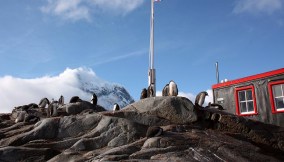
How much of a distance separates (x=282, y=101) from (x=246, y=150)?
10.0 meters

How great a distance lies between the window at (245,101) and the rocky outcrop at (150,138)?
5.52 meters

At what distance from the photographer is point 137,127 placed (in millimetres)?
14242

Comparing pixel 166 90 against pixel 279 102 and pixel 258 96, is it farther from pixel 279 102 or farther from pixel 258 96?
pixel 279 102

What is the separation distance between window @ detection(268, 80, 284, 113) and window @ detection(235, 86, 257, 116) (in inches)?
51.9

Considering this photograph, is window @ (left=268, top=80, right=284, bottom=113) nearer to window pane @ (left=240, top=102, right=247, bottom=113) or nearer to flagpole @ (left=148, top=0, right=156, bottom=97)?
window pane @ (left=240, top=102, right=247, bottom=113)

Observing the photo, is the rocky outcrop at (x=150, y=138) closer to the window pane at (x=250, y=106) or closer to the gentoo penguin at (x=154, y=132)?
the gentoo penguin at (x=154, y=132)

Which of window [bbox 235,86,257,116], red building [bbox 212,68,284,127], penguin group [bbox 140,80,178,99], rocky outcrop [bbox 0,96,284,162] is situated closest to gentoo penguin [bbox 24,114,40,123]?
rocky outcrop [bbox 0,96,284,162]

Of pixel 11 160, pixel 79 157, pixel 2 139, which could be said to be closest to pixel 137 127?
pixel 79 157

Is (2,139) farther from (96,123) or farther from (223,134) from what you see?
(223,134)

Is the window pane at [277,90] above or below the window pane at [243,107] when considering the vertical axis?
above

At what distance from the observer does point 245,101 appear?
76.7 feet

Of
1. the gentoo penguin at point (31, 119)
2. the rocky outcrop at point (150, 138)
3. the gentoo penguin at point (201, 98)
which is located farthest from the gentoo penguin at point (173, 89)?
the gentoo penguin at point (31, 119)

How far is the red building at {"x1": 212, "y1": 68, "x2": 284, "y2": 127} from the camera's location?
69.7ft

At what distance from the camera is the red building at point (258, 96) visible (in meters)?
21.2
